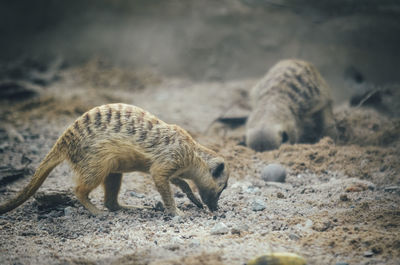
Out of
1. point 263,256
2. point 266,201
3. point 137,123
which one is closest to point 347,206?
point 266,201

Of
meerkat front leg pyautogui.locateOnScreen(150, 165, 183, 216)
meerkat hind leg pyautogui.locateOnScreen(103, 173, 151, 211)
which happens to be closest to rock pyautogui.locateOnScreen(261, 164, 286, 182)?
meerkat front leg pyautogui.locateOnScreen(150, 165, 183, 216)

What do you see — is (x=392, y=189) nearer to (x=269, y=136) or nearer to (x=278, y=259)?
(x=269, y=136)

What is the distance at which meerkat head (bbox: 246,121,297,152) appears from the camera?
505 centimetres

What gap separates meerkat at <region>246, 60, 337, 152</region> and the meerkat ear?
1635 mm

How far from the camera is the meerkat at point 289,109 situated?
5184 millimetres

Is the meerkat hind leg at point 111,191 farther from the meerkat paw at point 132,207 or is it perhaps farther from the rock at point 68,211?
the rock at point 68,211

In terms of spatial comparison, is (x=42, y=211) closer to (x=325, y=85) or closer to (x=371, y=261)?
(x=371, y=261)

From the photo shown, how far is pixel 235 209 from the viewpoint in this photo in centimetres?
352

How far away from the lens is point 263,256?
2.30m

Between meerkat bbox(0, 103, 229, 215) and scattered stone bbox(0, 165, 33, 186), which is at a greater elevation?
meerkat bbox(0, 103, 229, 215)

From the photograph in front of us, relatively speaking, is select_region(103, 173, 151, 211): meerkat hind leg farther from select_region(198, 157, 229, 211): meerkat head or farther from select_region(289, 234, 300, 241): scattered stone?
select_region(289, 234, 300, 241): scattered stone

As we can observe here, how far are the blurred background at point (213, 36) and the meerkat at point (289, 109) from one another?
137 cm

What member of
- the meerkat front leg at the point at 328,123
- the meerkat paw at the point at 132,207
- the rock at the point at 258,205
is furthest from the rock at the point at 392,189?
the meerkat paw at the point at 132,207

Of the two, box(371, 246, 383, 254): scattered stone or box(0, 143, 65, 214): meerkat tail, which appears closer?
box(371, 246, 383, 254): scattered stone
